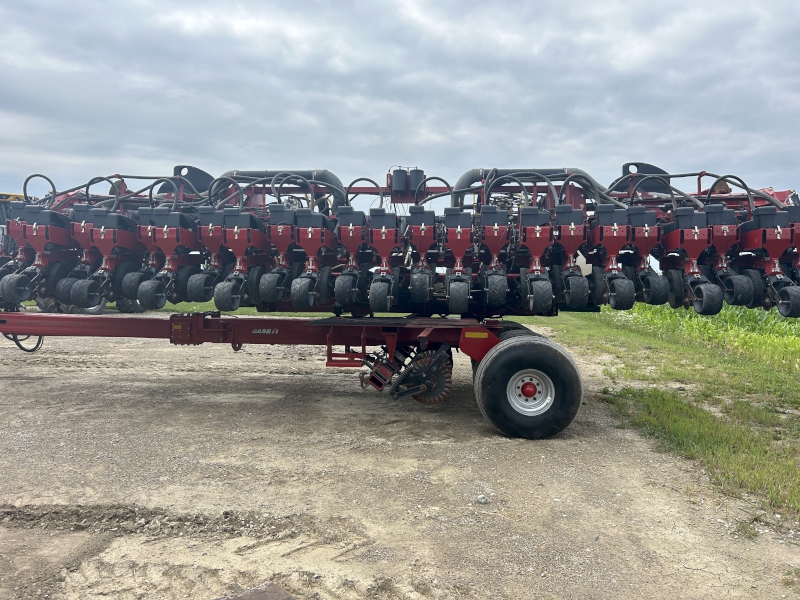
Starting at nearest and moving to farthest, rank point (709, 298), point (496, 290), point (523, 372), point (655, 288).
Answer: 1. point (523, 372)
2. point (709, 298)
3. point (496, 290)
4. point (655, 288)

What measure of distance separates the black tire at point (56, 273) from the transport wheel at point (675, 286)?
22.7 ft

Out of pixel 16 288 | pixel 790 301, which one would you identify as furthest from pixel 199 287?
pixel 790 301

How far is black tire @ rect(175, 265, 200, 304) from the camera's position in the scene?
6.00 meters

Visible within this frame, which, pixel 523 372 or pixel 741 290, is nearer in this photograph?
pixel 523 372

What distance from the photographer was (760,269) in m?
5.69

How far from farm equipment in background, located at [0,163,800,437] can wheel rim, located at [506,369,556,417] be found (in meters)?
0.02

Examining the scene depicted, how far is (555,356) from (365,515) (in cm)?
239

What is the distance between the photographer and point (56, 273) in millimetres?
6387

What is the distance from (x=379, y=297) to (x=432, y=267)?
36.6 inches

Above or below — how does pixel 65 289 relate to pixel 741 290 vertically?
below

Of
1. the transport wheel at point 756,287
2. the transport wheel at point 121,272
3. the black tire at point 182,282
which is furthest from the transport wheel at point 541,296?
the transport wheel at point 121,272

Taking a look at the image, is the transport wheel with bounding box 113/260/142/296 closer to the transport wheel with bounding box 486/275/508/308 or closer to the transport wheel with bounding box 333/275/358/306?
the transport wheel with bounding box 333/275/358/306

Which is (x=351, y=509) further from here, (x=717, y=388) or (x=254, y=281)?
(x=717, y=388)

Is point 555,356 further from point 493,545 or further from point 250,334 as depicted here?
point 250,334
